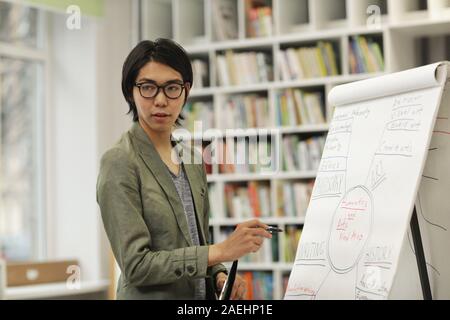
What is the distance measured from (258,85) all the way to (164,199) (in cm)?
280

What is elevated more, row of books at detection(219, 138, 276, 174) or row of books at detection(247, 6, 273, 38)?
row of books at detection(247, 6, 273, 38)

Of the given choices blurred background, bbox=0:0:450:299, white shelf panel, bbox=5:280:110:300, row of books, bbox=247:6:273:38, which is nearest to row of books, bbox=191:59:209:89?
blurred background, bbox=0:0:450:299

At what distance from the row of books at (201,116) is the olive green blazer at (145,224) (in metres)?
2.80

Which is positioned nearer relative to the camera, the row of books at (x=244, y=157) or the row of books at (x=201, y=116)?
the row of books at (x=244, y=157)

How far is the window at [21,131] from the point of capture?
4.96m

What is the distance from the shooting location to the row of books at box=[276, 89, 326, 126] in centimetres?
460

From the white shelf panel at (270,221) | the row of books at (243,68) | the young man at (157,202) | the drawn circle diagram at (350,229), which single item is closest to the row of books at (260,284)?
the white shelf panel at (270,221)

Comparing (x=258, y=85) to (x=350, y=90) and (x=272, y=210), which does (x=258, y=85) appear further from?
(x=350, y=90)

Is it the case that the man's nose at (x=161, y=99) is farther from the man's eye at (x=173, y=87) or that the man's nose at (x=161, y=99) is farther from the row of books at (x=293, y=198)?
the row of books at (x=293, y=198)

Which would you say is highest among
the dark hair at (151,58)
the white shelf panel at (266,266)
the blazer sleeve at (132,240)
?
the dark hair at (151,58)

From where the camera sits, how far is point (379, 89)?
2359 millimetres

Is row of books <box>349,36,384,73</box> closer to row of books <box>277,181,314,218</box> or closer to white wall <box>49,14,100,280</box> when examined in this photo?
row of books <box>277,181,314,218</box>
